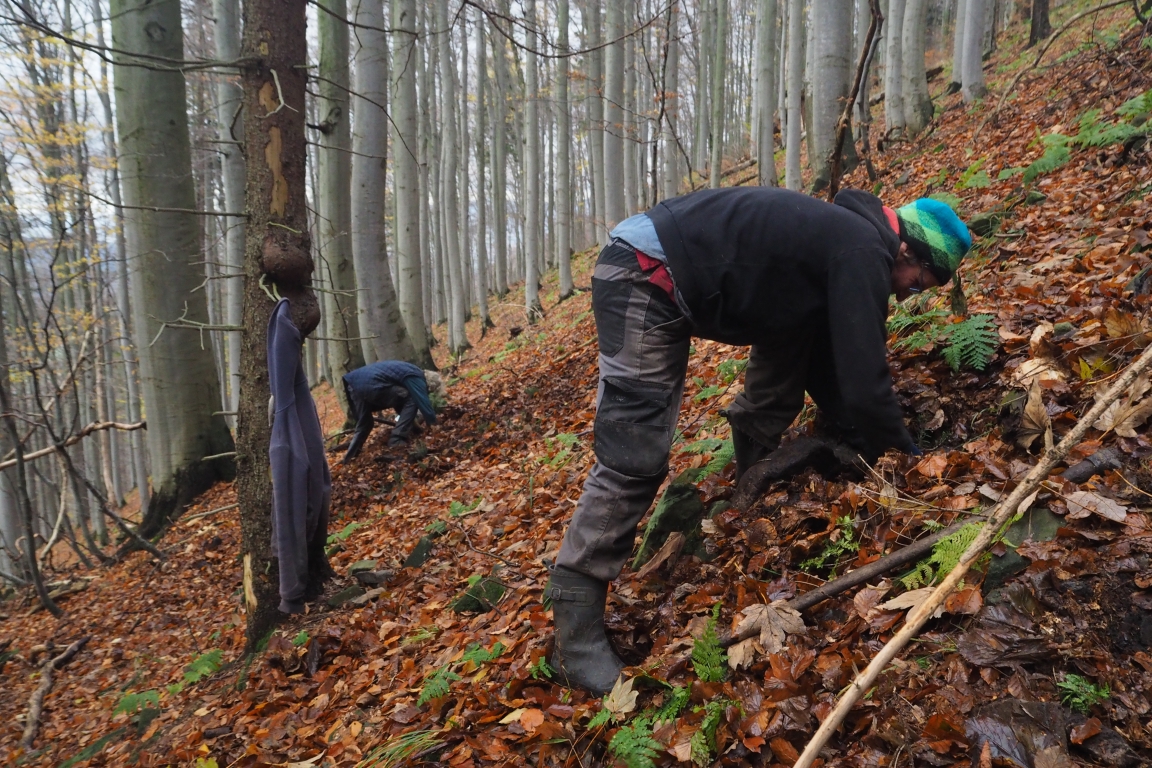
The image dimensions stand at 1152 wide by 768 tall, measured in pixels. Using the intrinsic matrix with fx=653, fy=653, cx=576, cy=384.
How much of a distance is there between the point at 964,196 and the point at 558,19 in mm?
15033

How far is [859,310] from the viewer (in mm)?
2457

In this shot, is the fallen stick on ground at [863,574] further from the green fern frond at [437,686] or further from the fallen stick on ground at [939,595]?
the green fern frond at [437,686]

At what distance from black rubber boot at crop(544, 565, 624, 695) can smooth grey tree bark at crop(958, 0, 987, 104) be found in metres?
A: 12.8

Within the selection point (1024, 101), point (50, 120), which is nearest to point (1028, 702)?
point (1024, 101)

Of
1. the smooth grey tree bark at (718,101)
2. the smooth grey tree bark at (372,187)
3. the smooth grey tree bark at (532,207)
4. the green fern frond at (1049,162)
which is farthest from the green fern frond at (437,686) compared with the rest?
the smooth grey tree bark at (532,207)

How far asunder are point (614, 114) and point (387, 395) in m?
11.4

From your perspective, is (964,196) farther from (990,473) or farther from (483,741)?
(483,741)

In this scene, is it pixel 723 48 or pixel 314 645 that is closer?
pixel 314 645

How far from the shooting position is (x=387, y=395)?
8609mm

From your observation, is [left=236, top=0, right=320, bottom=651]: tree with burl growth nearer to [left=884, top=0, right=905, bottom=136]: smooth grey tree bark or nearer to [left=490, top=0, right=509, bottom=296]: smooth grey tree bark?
[left=884, top=0, right=905, bottom=136]: smooth grey tree bark

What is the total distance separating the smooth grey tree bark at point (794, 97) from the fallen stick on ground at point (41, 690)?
35.5 ft

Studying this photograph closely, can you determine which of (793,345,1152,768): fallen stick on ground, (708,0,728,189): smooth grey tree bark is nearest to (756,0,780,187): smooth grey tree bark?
(708,0,728,189): smooth grey tree bark

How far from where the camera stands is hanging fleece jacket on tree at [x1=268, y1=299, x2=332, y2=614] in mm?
4344

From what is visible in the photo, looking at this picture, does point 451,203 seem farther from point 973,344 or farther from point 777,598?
point 777,598
